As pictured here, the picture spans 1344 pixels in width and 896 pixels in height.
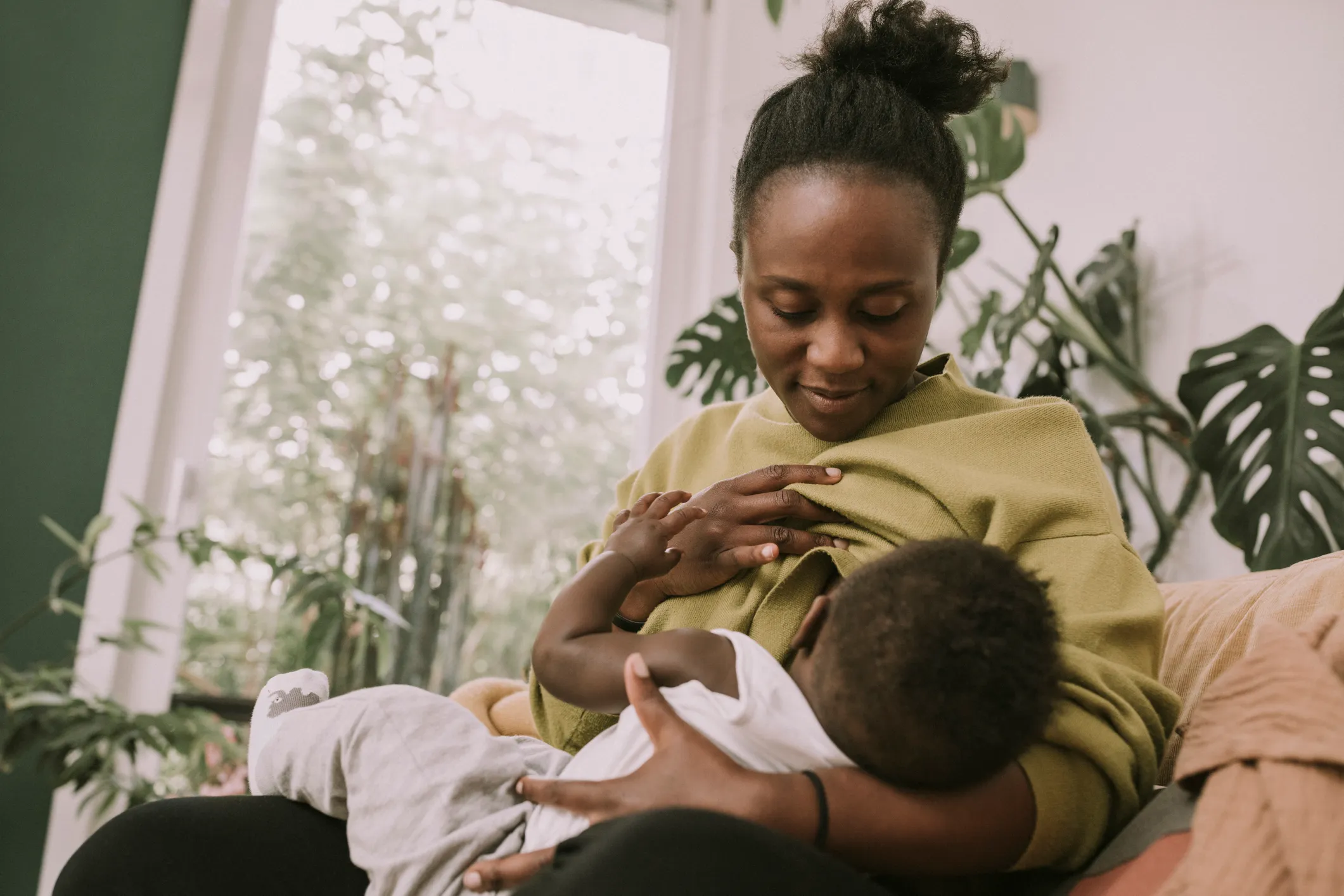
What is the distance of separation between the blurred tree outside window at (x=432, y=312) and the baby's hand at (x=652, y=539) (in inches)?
69.4

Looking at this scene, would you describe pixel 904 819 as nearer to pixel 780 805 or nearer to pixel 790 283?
pixel 780 805

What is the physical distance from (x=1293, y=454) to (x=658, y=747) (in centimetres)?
127

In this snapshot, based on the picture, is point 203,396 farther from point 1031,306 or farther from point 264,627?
point 1031,306

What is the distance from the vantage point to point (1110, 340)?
2020mm

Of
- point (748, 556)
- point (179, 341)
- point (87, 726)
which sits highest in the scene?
point (179, 341)

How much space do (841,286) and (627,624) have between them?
404 mm

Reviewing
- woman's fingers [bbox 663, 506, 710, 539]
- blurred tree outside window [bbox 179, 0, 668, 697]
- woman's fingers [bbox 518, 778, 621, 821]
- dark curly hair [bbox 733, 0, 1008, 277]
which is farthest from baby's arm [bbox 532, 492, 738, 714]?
blurred tree outside window [bbox 179, 0, 668, 697]

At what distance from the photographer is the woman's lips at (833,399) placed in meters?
1.05

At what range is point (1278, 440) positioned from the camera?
163cm

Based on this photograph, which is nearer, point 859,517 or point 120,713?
point 859,517

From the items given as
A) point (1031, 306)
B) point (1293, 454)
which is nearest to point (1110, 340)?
point (1031, 306)

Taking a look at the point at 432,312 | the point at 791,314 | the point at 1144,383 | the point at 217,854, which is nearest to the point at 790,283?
the point at 791,314

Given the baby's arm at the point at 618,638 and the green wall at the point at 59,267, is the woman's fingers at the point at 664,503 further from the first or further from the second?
the green wall at the point at 59,267

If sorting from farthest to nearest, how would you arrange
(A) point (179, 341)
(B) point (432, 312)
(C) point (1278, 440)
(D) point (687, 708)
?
(B) point (432, 312), (A) point (179, 341), (C) point (1278, 440), (D) point (687, 708)
